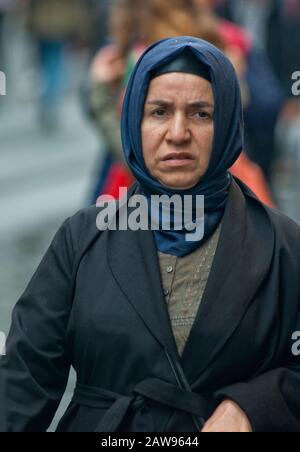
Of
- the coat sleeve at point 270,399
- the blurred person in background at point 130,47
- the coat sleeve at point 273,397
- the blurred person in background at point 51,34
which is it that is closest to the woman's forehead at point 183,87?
the coat sleeve at point 273,397

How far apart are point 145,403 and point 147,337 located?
15 cm

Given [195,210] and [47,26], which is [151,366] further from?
[47,26]

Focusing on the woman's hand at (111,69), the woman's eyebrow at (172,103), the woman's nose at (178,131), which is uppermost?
the woman's hand at (111,69)

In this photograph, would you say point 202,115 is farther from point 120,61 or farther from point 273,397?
point 120,61

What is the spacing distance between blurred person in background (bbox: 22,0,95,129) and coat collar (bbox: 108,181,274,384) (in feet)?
42.1

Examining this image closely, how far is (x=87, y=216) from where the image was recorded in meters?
3.62

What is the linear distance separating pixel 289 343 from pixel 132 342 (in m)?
0.36

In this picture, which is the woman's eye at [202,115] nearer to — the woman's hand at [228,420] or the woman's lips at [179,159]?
the woman's lips at [179,159]

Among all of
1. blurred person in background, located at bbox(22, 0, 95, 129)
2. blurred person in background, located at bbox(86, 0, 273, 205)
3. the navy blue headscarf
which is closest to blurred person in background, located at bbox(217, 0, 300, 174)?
blurred person in background, located at bbox(22, 0, 95, 129)

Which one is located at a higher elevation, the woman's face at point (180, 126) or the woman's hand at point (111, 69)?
the woman's hand at point (111, 69)

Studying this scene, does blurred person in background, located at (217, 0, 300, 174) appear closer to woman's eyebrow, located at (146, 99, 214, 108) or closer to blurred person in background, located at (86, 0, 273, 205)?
blurred person in background, located at (86, 0, 273, 205)

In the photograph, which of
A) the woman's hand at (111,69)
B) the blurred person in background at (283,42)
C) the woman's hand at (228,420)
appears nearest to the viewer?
the woman's hand at (228,420)

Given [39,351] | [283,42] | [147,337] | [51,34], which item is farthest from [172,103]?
[51,34]

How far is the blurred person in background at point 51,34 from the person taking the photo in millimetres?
16250
